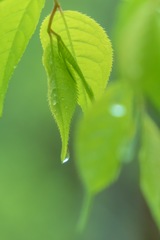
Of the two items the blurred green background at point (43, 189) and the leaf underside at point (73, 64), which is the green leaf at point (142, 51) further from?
the blurred green background at point (43, 189)

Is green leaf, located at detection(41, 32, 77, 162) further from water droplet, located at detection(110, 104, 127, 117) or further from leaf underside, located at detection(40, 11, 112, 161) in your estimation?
water droplet, located at detection(110, 104, 127, 117)

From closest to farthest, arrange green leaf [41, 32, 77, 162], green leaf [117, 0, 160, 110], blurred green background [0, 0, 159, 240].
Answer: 1. green leaf [117, 0, 160, 110]
2. green leaf [41, 32, 77, 162]
3. blurred green background [0, 0, 159, 240]

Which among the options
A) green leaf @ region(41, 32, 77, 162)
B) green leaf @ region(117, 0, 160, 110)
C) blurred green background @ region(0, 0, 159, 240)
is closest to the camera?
green leaf @ region(117, 0, 160, 110)

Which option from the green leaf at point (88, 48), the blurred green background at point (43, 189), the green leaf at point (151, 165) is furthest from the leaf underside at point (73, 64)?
the blurred green background at point (43, 189)

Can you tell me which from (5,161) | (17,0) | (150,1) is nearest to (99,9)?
(5,161)

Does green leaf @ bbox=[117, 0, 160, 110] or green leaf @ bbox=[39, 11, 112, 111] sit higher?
green leaf @ bbox=[117, 0, 160, 110]

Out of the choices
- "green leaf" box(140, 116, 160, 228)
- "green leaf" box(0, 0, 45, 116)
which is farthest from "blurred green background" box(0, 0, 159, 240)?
"green leaf" box(140, 116, 160, 228)

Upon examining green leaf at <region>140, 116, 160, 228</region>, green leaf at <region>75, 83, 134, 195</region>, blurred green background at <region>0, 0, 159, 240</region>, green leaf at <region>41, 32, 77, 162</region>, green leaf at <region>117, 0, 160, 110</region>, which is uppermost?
green leaf at <region>117, 0, 160, 110</region>
